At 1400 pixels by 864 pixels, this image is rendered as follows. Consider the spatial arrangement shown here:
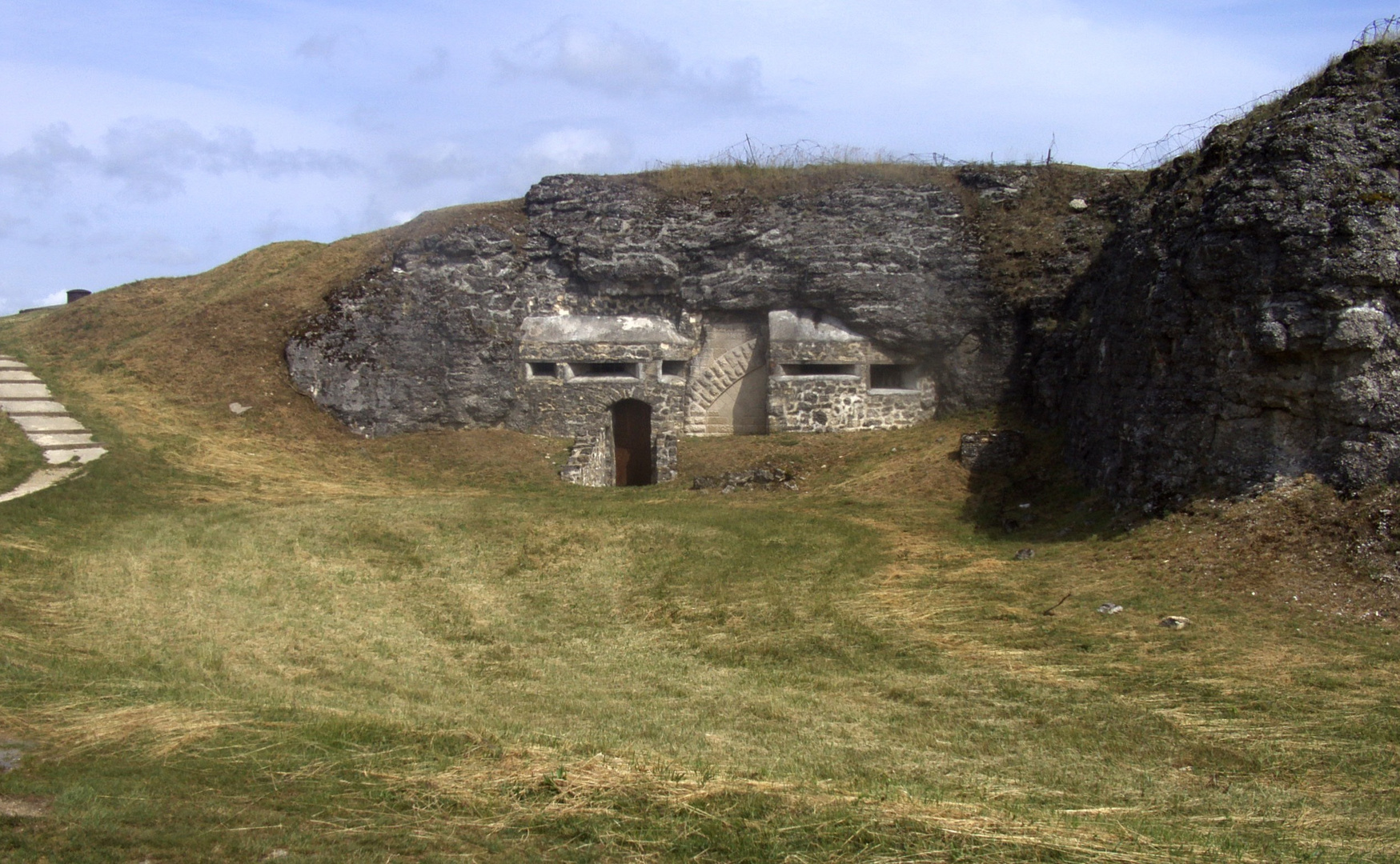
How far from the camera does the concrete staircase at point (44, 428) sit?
14.8 metres

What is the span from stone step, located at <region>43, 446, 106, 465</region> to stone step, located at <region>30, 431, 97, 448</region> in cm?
19

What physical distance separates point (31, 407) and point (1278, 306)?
1718cm

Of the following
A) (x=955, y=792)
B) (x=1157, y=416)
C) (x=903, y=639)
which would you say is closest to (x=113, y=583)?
(x=903, y=639)

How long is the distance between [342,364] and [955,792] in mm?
16979

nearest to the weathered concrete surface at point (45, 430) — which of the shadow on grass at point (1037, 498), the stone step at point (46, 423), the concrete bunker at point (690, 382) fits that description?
the stone step at point (46, 423)

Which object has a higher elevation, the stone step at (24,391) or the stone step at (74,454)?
the stone step at (24,391)

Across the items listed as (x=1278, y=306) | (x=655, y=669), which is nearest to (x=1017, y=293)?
(x=1278, y=306)

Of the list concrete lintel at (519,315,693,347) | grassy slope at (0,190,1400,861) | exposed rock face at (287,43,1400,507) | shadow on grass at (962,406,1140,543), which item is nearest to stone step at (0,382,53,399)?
grassy slope at (0,190,1400,861)

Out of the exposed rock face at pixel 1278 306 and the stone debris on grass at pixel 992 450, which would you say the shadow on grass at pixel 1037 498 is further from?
the exposed rock face at pixel 1278 306

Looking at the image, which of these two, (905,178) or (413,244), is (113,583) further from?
(905,178)

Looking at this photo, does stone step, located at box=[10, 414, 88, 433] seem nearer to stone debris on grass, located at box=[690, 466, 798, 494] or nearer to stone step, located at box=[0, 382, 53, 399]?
stone step, located at box=[0, 382, 53, 399]

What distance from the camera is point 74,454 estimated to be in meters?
15.8

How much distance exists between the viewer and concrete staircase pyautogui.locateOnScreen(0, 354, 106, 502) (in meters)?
14.8

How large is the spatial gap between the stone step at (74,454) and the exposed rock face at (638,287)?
4.84 meters
